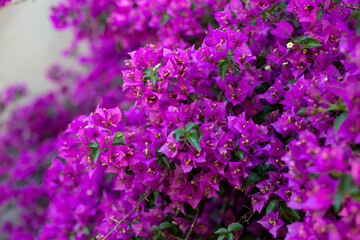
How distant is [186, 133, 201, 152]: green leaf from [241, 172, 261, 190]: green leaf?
0.69 feet

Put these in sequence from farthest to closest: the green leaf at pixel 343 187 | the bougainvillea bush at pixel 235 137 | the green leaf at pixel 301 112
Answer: the green leaf at pixel 301 112 < the bougainvillea bush at pixel 235 137 < the green leaf at pixel 343 187

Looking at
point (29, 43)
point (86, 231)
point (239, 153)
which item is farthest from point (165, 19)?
point (29, 43)

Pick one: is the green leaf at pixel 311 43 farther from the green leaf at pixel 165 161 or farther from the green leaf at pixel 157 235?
the green leaf at pixel 157 235

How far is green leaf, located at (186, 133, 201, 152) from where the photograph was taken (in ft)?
3.03

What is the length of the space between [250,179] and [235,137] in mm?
133

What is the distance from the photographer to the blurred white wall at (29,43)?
15.6 ft

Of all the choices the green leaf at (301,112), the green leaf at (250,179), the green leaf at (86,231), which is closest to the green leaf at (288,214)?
the green leaf at (250,179)

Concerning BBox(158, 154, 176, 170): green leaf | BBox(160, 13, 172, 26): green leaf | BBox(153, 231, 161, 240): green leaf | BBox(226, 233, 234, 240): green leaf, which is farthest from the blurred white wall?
BBox(226, 233, 234, 240): green leaf

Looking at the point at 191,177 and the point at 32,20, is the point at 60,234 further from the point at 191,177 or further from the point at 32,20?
the point at 32,20

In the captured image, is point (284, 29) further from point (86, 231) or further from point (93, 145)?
point (86, 231)

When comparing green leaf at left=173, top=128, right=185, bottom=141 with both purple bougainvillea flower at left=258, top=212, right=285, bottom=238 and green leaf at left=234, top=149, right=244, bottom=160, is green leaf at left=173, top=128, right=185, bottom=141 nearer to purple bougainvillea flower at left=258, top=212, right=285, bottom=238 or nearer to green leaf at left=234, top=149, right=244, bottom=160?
green leaf at left=234, top=149, right=244, bottom=160

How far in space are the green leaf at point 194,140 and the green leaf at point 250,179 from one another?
Result: 8.2 inches

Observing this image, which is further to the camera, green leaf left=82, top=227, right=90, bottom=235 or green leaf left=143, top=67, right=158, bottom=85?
green leaf left=82, top=227, right=90, bottom=235

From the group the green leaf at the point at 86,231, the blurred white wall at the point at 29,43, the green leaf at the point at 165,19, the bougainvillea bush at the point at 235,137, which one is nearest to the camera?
the bougainvillea bush at the point at 235,137
